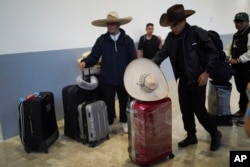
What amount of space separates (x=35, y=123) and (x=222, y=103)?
2088mm

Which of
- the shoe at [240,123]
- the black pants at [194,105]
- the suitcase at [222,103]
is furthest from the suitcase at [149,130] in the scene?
the shoe at [240,123]

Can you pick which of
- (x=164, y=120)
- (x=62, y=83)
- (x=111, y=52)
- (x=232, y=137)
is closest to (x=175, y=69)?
(x=164, y=120)

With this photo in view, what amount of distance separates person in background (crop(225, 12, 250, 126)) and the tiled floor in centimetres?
57

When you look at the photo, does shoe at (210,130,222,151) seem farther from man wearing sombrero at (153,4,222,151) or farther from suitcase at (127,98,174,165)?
suitcase at (127,98,174,165)

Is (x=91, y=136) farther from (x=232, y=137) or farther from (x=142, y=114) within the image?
(x=232, y=137)

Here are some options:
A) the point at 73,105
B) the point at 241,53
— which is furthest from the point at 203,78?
the point at 73,105

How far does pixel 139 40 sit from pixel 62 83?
185 cm

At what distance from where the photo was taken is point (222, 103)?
3.00 metres

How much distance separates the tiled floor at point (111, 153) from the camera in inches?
88.7

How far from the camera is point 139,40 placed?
470 centimetres

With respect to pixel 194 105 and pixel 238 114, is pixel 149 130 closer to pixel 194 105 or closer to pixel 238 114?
pixel 194 105

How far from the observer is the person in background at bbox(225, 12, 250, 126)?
2.88 meters

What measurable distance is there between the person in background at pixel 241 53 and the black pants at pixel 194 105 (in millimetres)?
859

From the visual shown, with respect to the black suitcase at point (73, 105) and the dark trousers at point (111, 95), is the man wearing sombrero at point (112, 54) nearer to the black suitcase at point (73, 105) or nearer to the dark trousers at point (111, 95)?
the dark trousers at point (111, 95)
